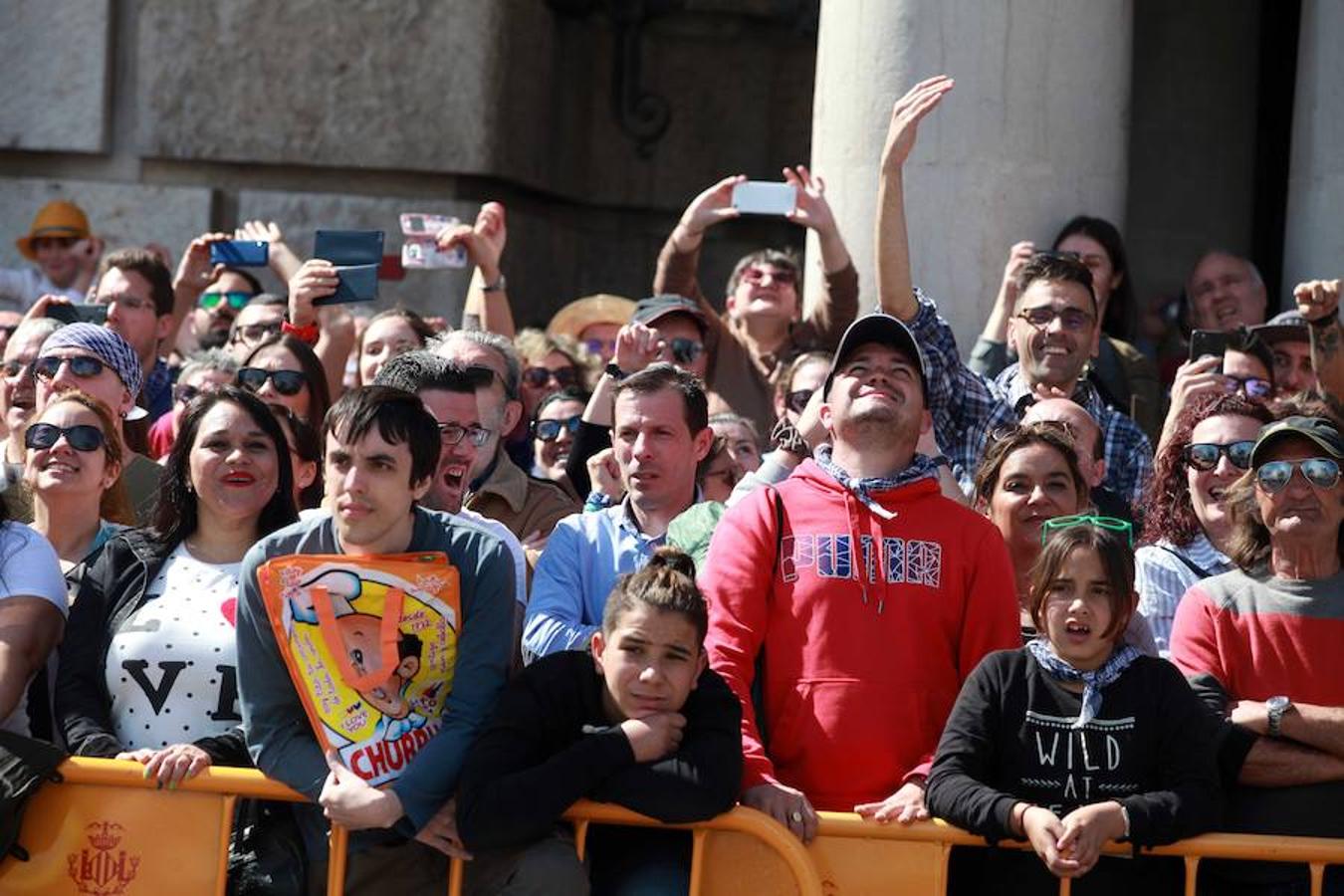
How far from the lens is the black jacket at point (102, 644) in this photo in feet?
16.8

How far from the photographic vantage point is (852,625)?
5.08 m

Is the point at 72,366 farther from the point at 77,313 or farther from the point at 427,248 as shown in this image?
the point at 427,248

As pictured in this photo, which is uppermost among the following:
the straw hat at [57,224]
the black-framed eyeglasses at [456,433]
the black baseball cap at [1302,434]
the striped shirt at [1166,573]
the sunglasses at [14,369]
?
the straw hat at [57,224]

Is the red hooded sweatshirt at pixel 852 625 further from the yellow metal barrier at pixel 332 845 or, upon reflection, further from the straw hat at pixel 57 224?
the straw hat at pixel 57 224

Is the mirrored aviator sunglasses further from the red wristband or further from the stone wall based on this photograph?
the stone wall

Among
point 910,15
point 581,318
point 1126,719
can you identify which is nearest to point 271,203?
point 581,318

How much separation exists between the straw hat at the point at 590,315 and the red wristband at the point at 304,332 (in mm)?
1566

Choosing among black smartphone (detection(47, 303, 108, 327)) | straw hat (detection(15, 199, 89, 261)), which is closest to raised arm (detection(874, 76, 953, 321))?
black smartphone (detection(47, 303, 108, 327))

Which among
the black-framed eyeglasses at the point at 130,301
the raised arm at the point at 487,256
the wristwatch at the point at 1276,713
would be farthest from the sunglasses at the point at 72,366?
the wristwatch at the point at 1276,713

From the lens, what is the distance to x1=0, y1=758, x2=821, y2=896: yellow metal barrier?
4.90 meters

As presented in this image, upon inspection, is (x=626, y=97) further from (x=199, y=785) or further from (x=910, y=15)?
(x=199, y=785)

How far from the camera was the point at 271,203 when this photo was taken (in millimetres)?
10039

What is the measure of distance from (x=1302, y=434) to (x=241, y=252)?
423 centimetres

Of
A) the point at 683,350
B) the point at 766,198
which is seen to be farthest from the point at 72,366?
the point at 766,198
